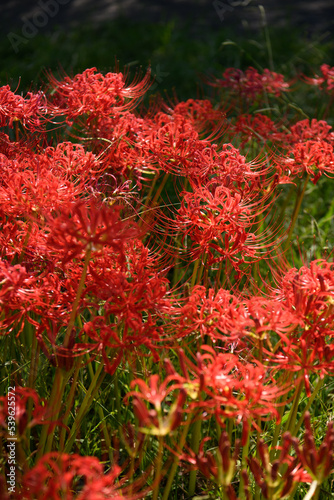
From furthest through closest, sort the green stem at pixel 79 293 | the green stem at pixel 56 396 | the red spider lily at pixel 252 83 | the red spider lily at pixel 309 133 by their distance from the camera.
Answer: the red spider lily at pixel 252 83 → the red spider lily at pixel 309 133 → the green stem at pixel 56 396 → the green stem at pixel 79 293

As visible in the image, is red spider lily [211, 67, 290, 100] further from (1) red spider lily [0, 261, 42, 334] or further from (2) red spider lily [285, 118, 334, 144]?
(1) red spider lily [0, 261, 42, 334]

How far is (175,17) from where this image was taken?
6.71 meters

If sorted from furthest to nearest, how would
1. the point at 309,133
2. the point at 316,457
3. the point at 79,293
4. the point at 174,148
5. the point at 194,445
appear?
the point at 309,133 → the point at 174,148 → the point at 194,445 → the point at 79,293 → the point at 316,457

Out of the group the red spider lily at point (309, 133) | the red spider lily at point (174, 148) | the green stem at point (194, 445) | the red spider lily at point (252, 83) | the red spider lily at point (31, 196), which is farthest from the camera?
the red spider lily at point (252, 83)

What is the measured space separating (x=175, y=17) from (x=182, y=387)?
6.54 meters

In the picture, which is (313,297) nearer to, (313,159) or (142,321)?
(142,321)

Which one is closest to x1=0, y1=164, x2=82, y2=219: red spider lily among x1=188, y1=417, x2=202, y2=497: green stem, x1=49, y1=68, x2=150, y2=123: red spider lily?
x1=49, y1=68, x2=150, y2=123: red spider lily

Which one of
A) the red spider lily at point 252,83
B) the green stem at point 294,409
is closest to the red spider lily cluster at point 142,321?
the green stem at point 294,409

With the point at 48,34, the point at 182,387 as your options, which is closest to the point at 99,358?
the point at 182,387

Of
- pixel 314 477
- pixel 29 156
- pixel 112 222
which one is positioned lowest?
pixel 314 477

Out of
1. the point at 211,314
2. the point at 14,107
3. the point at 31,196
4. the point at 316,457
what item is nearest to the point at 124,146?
the point at 14,107

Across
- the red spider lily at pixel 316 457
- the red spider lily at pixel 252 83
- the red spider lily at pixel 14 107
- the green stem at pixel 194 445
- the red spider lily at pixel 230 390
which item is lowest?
the green stem at pixel 194 445

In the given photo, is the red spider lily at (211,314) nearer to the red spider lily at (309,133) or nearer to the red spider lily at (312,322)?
the red spider lily at (312,322)

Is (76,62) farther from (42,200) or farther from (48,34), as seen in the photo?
(42,200)
